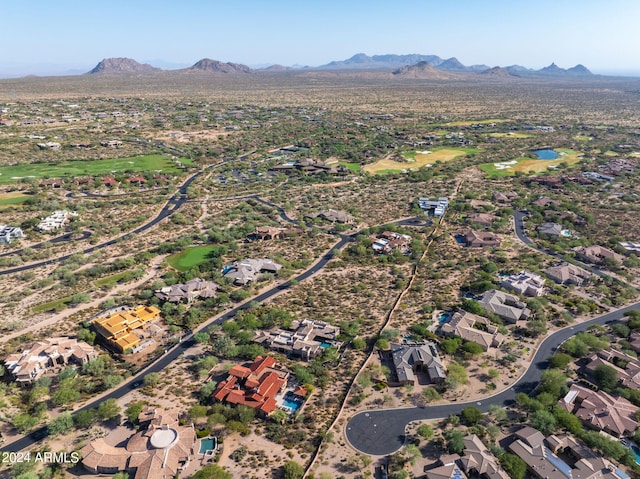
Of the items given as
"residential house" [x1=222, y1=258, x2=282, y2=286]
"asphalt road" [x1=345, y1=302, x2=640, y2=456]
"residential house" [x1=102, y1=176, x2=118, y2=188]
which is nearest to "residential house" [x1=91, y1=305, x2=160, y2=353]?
"residential house" [x1=222, y1=258, x2=282, y2=286]

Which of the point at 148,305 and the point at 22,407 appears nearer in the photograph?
the point at 22,407

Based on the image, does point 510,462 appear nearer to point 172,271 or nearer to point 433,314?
point 433,314

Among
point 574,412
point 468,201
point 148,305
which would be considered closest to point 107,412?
point 148,305

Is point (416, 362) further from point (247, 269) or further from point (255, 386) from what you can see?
point (247, 269)

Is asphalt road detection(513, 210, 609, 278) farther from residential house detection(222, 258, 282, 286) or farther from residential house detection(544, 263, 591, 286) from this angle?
residential house detection(222, 258, 282, 286)

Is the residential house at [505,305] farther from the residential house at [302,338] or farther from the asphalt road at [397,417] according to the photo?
the residential house at [302,338]

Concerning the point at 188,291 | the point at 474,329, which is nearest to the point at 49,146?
the point at 188,291

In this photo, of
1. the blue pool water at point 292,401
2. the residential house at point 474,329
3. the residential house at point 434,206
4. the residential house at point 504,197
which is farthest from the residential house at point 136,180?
the residential house at point 504,197
